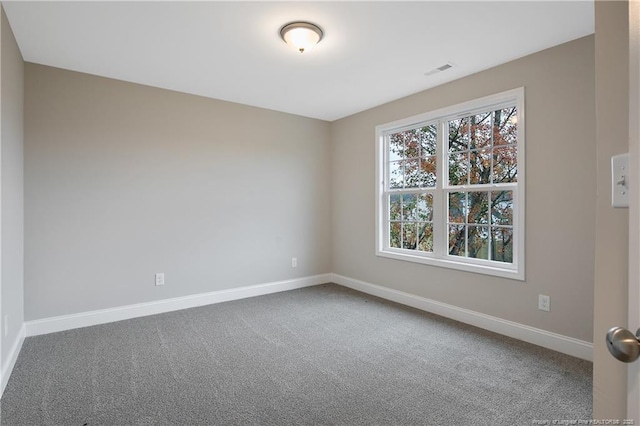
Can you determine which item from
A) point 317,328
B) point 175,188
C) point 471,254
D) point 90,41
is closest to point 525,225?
point 471,254

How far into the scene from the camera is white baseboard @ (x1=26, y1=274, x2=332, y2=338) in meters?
3.11

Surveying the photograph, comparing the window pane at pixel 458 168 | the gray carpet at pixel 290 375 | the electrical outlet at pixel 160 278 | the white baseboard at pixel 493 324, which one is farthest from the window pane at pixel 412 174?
the electrical outlet at pixel 160 278

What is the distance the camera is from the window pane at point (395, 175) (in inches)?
167

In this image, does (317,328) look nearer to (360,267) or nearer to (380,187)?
(360,267)

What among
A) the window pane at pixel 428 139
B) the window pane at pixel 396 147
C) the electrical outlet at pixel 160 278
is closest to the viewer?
the electrical outlet at pixel 160 278

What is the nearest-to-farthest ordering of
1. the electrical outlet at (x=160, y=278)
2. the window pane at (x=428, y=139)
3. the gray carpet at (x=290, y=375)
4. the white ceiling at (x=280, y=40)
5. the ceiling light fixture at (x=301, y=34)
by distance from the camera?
1. the gray carpet at (x=290, y=375)
2. the white ceiling at (x=280, y=40)
3. the ceiling light fixture at (x=301, y=34)
4. the electrical outlet at (x=160, y=278)
5. the window pane at (x=428, y=139)

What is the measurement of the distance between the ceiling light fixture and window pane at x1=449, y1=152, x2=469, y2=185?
1958mm

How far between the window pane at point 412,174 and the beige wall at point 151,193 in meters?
1.50

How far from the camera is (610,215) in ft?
2.40

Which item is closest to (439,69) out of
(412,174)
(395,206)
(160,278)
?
(412,174)

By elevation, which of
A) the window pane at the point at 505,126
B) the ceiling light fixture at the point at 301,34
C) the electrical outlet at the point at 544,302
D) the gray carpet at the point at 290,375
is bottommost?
the gray carpet at the point at 290,375

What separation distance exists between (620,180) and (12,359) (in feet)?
11.8

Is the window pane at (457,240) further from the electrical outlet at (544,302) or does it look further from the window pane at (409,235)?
the electrical outlet at (544,302)

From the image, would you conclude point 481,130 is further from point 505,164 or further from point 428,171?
point 428,171
